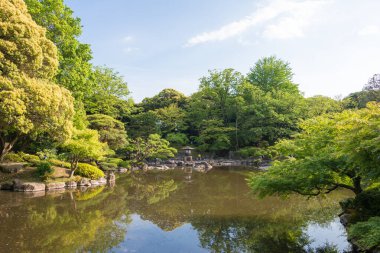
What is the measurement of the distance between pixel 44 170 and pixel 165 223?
7.71m

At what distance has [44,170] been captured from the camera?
42.0 feet

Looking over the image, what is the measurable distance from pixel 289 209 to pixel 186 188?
543 centimetres

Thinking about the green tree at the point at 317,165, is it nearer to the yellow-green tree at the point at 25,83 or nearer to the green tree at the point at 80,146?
the yellow-green tree at the point at 25,83

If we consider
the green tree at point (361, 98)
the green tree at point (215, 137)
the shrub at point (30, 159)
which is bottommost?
the shrub at point (30, 159)

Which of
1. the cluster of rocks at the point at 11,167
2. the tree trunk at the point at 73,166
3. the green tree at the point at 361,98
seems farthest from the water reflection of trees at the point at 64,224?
the green tree at the point at 361,98

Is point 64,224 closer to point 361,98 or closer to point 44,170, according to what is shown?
point 44,170

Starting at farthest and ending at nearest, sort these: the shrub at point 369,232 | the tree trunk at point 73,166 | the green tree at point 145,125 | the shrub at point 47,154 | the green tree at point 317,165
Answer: the green tree at point 145,125, the shrub at point 47,154, the tree trunk at point 73,166, the green tree at point 317,165, the shrub at point 369,232

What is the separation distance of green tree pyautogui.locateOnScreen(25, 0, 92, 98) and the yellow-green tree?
3.71m

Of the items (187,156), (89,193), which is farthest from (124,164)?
(89,193)

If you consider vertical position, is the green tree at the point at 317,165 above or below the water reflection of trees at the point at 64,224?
above

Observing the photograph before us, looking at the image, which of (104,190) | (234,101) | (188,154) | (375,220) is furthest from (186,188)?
(234,101)

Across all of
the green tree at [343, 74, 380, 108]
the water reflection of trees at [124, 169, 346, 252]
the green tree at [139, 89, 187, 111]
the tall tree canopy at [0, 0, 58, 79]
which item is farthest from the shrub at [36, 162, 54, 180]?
the green tree at [343, 74, 380, 108]

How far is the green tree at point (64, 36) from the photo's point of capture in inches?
607

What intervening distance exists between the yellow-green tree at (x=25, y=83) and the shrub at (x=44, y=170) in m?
1.65
